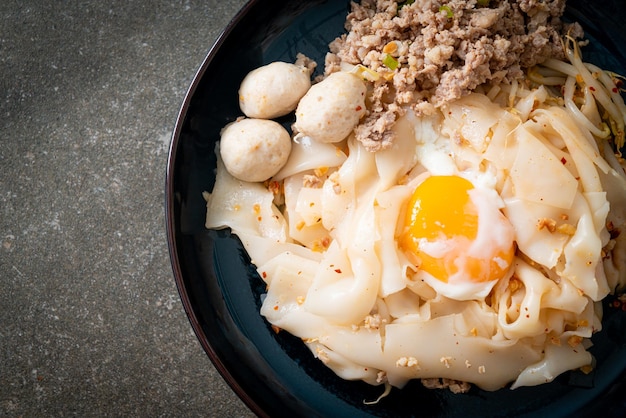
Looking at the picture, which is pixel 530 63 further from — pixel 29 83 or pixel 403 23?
pixel 29 83

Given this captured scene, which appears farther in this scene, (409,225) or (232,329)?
(232,329)

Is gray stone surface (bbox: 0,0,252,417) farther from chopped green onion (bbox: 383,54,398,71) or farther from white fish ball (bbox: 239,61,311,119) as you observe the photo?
chopped green onion (bbox: 383,54,398,71)

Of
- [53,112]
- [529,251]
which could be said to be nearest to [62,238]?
[53,112]

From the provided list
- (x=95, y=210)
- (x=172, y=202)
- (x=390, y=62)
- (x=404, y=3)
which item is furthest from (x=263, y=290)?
(x=404, y=3)

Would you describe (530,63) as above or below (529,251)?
above

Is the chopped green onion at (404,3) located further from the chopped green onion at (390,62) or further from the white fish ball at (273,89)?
the white fish ball at (273,89)

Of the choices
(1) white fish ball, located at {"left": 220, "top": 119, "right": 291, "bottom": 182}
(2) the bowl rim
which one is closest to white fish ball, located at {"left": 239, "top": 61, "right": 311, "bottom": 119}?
(1) white fish ball, located at {"left": 220, "top": 119, "right": 291, "bottom": 182}

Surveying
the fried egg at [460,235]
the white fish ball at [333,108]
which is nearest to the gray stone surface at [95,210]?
the white fish ball at [333,108]

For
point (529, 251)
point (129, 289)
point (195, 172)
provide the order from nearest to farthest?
point (529, 251)
point (195, 172)
point (129, 289)
